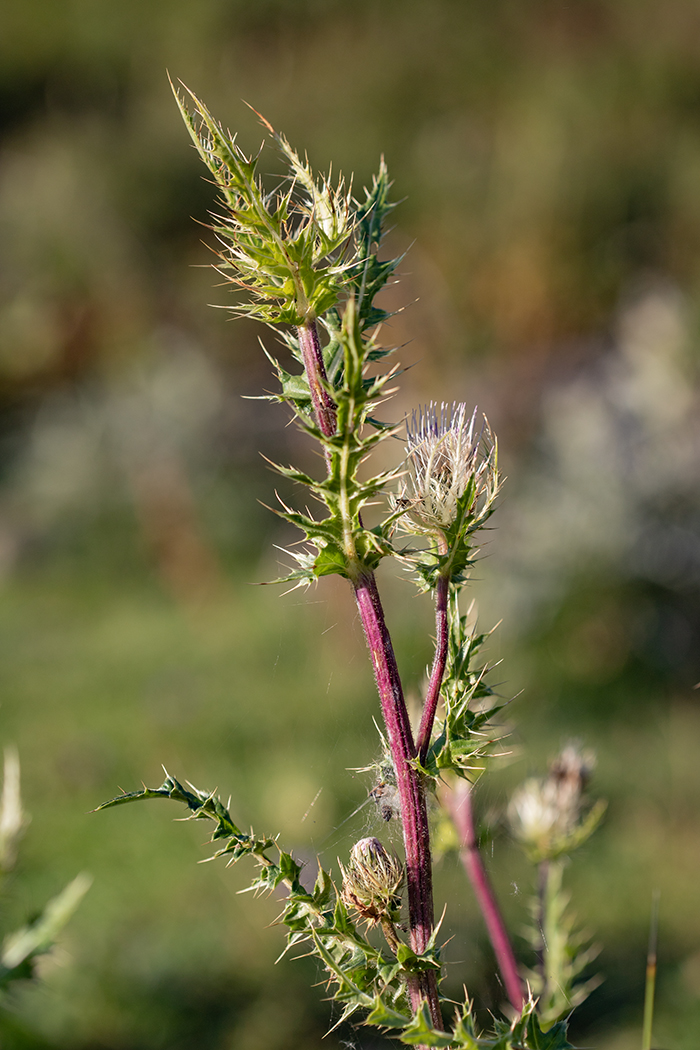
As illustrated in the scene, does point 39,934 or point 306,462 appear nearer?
point 39,934

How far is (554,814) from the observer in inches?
39.6

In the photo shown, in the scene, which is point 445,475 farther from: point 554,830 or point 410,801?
point 554,830

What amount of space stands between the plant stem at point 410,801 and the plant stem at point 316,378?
0.36ft

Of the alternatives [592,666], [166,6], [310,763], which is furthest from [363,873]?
[166,6]

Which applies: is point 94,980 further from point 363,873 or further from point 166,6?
point 166,6

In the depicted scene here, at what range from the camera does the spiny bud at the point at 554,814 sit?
1.00 m

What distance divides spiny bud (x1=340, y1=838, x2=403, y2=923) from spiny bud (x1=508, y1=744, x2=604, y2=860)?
46 cm

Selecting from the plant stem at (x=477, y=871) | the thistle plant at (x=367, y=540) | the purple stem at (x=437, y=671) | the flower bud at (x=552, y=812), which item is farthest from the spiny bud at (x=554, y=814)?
the purple stem at (x=437, y=671)

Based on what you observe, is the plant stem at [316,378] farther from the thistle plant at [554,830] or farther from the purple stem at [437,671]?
the thistle plant at [554,830]

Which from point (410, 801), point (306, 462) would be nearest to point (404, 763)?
point (410, 801)

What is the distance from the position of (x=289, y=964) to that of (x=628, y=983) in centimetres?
84

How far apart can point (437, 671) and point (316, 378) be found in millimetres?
214

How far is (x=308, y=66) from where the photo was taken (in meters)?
9.61

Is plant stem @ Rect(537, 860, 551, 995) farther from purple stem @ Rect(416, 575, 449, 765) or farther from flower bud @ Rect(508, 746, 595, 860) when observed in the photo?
purple stem @ Rect(416, 575, 449, 765)
